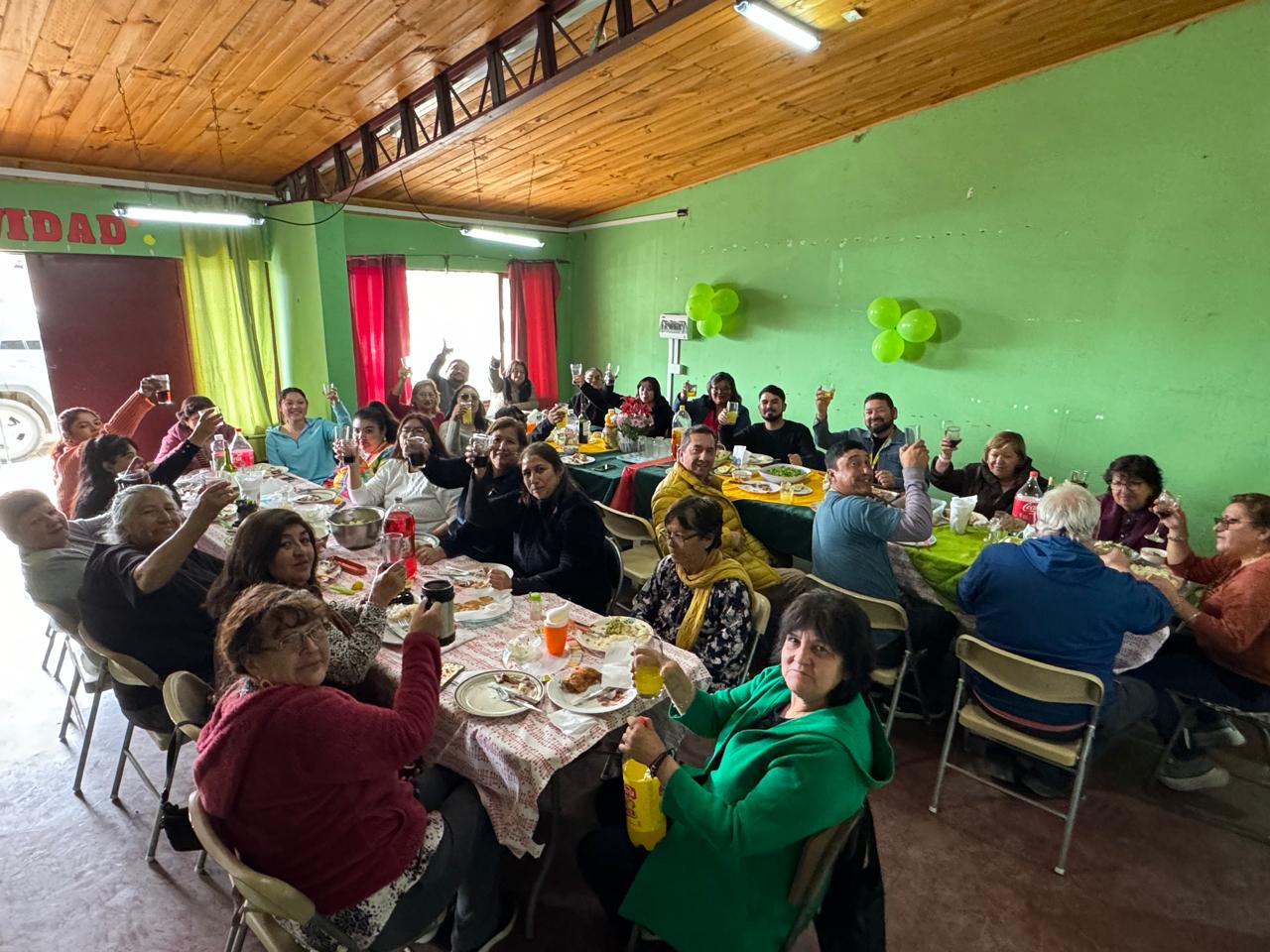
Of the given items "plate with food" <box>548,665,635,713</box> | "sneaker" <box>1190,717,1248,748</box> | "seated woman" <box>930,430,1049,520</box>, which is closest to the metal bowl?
"plate with food" <box>548,665,635,713</box>

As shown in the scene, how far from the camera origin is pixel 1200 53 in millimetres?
4418

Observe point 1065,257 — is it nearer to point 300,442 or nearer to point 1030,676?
point 1030,676

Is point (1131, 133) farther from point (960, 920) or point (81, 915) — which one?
point (81, 915)

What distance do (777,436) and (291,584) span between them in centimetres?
429

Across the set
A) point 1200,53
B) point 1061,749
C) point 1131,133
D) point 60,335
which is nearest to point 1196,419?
point 1131,133

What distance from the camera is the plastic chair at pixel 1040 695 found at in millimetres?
2332

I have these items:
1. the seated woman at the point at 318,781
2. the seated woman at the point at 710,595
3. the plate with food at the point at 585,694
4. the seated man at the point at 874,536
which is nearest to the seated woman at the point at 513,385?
the seated man at the point at 874,536

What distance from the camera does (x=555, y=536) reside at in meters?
3.17

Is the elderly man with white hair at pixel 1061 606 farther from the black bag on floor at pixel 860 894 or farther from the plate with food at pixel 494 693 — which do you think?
the plate with food at pixel 494 693

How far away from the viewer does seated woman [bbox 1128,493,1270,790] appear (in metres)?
2.60

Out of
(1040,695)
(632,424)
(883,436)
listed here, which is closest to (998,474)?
(883,436)

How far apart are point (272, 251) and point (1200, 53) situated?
8.13 meters

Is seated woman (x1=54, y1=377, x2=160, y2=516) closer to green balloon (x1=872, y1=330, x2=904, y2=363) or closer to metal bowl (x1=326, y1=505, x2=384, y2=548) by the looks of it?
metal bowl (x1=326, y1=505, x2=384, y2=548)

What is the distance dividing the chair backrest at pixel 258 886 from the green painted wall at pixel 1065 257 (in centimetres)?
602
